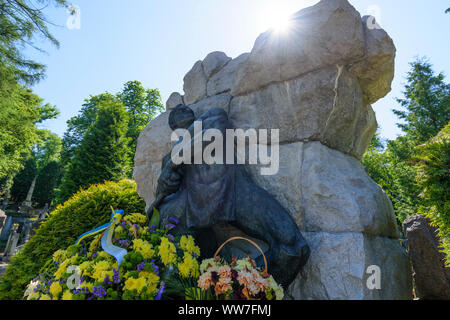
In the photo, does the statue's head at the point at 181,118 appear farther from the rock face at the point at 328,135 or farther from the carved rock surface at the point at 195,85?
the carved rock surface at the point at 195,85

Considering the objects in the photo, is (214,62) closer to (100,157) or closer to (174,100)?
(174,100)

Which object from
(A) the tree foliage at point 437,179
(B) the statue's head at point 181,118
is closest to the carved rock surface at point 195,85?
(B) the statue's head at point 181,118

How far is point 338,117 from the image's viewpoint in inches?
89.4

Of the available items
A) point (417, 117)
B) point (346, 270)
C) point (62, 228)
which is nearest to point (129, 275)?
point (346, 270)

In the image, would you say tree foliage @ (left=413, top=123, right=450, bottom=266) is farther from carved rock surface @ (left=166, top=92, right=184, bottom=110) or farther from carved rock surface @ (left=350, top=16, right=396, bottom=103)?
carved rock surface @ (left=166, top=92, right=184, bottom=110)

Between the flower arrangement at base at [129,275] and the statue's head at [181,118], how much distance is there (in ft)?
4.27

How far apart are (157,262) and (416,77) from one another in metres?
18.8

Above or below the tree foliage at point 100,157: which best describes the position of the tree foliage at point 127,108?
above

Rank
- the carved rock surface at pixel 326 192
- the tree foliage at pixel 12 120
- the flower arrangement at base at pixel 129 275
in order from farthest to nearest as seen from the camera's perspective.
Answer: the tree foliage at pixel 12 120 → the carved rock surface at pixel 326 192 → the flower arrangement at base at pixel 129 275

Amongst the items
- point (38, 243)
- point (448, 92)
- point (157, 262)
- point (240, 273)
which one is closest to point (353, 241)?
point (240, 273)

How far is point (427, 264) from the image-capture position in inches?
106

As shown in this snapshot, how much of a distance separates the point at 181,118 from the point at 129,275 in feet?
Answer: 5.97

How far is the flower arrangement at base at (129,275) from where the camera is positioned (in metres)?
1.47

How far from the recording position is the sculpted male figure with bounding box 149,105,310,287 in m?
1.78
